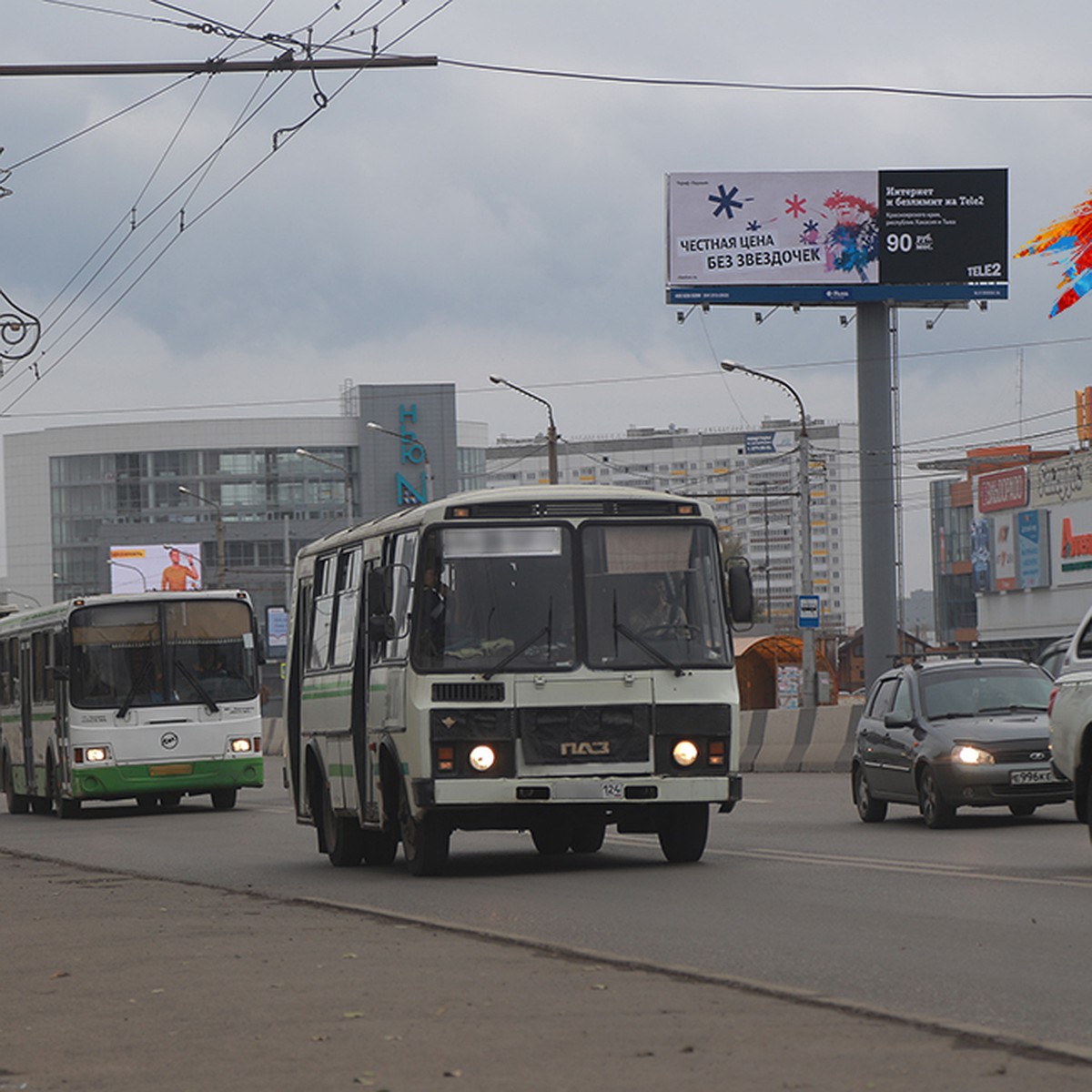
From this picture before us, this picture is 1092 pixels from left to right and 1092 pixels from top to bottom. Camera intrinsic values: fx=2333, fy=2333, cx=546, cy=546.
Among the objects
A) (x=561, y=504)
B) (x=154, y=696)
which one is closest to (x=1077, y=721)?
(x=561, y=504)

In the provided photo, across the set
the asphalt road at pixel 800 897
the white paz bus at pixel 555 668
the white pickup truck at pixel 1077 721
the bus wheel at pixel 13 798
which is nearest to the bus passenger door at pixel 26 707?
the bus wheel at pixel 13 798

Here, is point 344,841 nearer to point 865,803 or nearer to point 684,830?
point 684,830

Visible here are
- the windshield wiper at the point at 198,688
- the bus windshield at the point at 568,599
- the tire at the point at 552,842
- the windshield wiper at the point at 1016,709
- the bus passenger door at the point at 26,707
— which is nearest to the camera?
the bus windshield at the point at 568,599

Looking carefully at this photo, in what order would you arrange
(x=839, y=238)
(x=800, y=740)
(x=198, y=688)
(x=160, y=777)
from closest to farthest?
(x=160, y=777) < (x=198, y=688) < (x=800, y=740) < (x=839, y=238)

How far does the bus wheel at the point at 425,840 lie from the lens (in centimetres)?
1650

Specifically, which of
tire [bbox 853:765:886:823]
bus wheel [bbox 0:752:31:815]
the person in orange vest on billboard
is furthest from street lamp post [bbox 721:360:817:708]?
the person in orange vest on billboard

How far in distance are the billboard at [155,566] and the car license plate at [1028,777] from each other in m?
115

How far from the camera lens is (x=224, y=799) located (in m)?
32.3

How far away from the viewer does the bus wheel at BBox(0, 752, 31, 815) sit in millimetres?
35219

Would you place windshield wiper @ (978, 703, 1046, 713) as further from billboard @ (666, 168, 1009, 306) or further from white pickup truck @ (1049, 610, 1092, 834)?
billboard @ (666, 168, 1009, 306)

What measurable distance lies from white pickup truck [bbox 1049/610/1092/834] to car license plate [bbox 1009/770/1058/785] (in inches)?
173

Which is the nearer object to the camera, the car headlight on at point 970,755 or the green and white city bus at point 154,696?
the car headlight on at point 970,755

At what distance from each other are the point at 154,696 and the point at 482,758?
51.5 ft

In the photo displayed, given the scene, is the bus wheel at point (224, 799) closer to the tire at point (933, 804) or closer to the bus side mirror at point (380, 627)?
the tire at point (933, 804)
